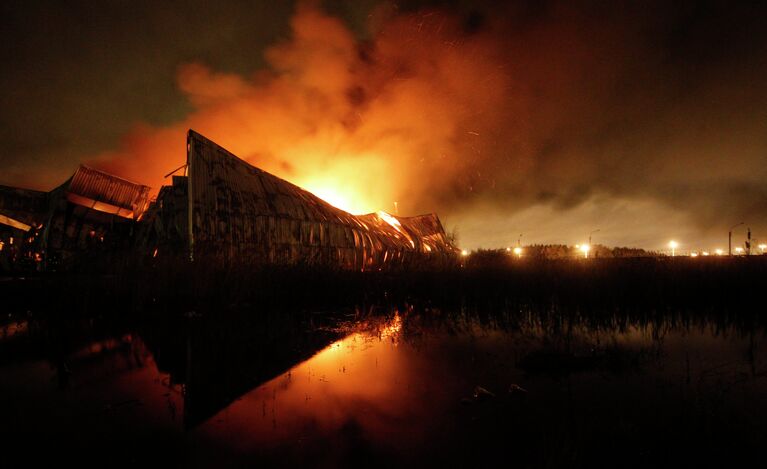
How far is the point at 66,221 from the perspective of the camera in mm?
17344

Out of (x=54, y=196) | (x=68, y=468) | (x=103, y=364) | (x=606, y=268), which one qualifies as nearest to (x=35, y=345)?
(x=103, y=364)

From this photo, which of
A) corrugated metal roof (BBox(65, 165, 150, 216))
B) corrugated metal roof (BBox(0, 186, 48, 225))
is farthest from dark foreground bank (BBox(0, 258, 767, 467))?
corrugated metal roof (BBox(0, 186, 48, 225))

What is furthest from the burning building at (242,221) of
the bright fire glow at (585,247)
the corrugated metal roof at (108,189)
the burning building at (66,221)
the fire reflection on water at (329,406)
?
the bright fire glow at (585,247)

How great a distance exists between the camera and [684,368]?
3748 mm

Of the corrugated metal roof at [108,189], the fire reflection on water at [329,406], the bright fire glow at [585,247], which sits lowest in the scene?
the fire reflection on water at [329,406]

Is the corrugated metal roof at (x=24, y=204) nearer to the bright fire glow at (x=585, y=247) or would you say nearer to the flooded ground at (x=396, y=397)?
the flooded ground at (x=396, y=397)

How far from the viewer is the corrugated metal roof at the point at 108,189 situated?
56.8 feet

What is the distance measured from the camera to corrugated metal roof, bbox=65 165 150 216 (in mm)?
17312

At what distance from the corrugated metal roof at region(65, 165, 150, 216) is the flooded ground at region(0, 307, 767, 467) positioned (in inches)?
597

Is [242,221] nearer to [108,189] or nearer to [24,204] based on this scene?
[108,189]

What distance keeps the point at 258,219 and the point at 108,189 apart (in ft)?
31.5

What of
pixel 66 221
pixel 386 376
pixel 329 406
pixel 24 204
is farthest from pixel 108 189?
pixel 329 406

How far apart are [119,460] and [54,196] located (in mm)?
20556

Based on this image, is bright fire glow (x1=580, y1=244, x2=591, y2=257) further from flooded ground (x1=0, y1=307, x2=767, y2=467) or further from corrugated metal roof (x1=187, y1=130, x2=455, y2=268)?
flooded ground (x1=0, y1=307, x2=767, y2=467)
